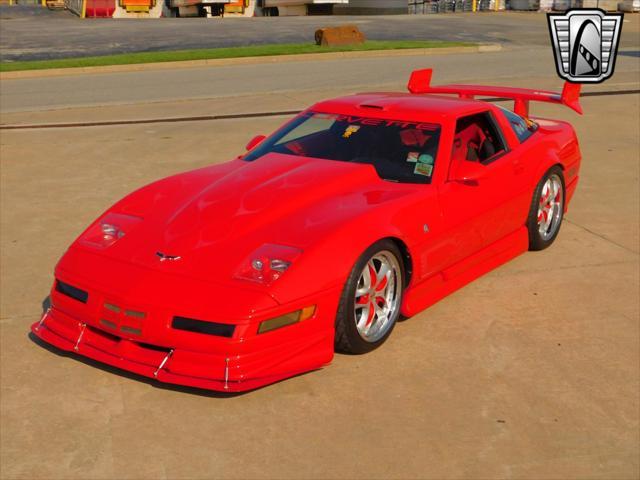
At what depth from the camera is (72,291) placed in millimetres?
5305

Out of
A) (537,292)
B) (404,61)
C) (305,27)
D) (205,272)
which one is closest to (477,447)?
(205,272)

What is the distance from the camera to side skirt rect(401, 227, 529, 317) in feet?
19.2

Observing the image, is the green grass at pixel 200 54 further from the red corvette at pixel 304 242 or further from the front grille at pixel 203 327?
the front grille at pixel 203 327

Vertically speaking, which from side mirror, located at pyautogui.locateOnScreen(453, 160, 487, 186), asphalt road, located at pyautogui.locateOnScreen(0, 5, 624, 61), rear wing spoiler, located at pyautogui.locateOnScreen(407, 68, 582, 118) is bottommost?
asphalt road, located at pyautogui.locateOnScreen(0, 5, 624, 61)

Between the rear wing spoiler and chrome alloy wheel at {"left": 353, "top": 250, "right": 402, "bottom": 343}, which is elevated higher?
the rear wing spoiler

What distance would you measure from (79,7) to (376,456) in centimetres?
4261

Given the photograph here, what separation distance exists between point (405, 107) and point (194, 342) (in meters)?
2.65

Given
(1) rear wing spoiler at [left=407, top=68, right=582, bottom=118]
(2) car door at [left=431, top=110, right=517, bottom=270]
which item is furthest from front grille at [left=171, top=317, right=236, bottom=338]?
(1) rear wing spoiler at [left=407, top=68, right=582, bottom=118]

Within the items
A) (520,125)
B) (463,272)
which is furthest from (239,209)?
(520,125)

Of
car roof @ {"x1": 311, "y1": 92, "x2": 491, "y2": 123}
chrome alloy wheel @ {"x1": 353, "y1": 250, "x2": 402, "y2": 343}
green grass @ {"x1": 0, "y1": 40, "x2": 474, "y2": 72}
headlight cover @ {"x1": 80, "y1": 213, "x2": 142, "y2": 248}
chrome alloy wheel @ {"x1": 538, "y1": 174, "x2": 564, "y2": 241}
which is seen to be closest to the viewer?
chrome alloy wheel @ {"x1": 353, "y1": 250, "x2": 402, "y2": 343}

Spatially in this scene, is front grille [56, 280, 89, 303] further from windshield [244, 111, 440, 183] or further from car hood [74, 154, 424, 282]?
windshield [244, 111, 440, 183]

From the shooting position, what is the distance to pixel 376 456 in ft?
14.4

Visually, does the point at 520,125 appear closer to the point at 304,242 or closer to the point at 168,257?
the point at 304,242

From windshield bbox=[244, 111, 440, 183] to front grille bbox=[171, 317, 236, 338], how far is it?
6.13 feet
